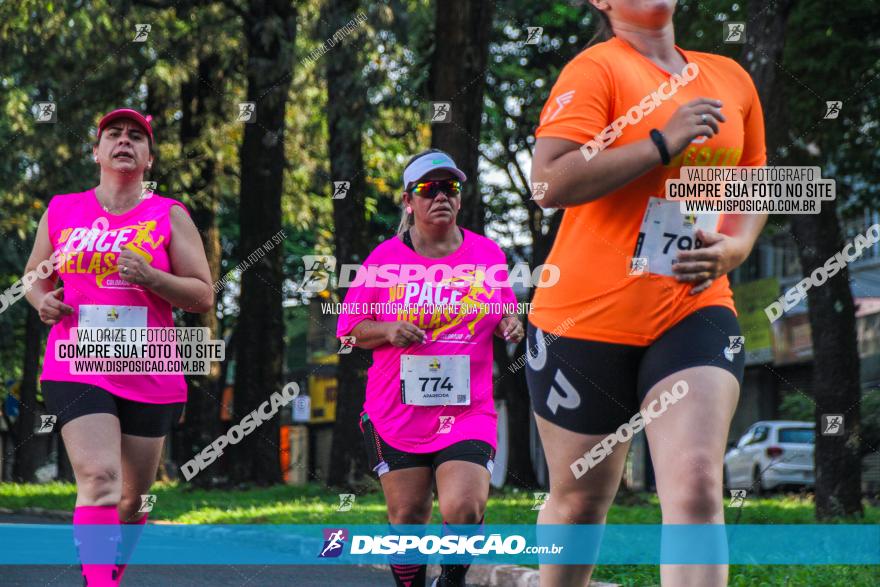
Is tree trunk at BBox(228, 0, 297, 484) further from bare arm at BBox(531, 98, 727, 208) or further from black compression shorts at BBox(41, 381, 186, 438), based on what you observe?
bare arm at BBox(531, 98, 727, 208)

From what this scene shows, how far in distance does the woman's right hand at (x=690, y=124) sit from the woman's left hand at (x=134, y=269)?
2704 millimetres

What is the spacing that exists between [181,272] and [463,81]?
340 inches

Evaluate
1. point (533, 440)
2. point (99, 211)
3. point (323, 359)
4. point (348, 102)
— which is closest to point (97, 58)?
point (348, 102)

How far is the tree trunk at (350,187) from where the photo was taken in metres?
17.3

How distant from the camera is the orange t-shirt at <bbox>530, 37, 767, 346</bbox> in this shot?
3982mm

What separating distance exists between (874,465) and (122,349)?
2618 cm

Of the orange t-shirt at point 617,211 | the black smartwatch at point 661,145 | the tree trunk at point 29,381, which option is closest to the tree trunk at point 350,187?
the orange t-shirt at point 617,211

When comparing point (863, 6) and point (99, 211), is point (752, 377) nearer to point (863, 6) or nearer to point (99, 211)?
point (863, 6)

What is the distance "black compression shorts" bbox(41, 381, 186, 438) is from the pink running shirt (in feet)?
2.95

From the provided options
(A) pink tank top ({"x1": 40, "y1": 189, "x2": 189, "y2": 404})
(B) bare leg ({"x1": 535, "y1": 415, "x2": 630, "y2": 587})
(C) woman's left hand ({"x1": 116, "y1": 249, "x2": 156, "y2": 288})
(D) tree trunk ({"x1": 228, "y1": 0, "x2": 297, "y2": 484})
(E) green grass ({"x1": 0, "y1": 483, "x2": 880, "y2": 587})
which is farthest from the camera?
(D) tree trunk ({"x1": 228, "y1": 0, "x2": 297, "y2": 484})

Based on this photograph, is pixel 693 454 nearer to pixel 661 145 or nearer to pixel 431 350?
pixel 661 145

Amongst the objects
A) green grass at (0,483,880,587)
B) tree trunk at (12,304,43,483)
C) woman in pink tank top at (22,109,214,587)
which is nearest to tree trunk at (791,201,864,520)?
green grass at (0,483,880,587)

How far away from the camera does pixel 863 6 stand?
54.4 feet

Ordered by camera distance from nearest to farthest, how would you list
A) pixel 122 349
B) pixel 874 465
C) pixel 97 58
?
pixel 122 349, pixel 97 58, pixel 874 465
